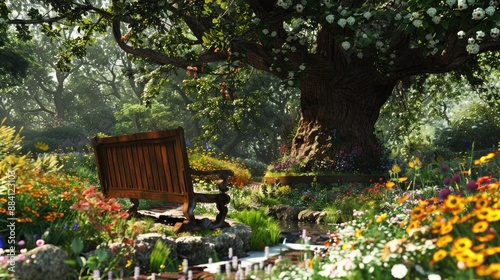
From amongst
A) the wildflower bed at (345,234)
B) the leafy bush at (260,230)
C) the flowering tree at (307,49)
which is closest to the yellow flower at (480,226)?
the wildflower bed at (345,234)

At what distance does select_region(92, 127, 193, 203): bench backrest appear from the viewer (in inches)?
267

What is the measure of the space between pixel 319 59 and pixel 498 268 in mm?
12045

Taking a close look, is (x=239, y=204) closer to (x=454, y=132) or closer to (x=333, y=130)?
(x=333, y=130)

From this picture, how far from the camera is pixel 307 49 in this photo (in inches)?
576

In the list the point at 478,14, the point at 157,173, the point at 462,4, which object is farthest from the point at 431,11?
the point at 157,173

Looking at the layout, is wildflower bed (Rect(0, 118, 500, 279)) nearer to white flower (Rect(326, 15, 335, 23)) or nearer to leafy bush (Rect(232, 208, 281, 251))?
leafy bush (Rect(232, 208, 281, 251))

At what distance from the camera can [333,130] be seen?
48.8 ft

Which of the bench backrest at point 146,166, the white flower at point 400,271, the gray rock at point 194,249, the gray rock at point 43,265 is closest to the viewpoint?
the white flower at point 400,271

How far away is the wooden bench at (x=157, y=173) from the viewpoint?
22.4 feet

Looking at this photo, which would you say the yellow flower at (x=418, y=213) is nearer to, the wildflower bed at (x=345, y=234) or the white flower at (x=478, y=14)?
the wildflower bed at (x=345, y=234)

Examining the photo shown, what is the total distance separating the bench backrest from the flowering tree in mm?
3620

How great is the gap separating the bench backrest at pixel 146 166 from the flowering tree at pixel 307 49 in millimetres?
3620

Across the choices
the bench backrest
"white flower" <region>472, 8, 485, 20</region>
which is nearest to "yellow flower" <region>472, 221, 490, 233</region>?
the bench backrest

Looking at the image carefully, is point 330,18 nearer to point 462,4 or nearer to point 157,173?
point 462,4
